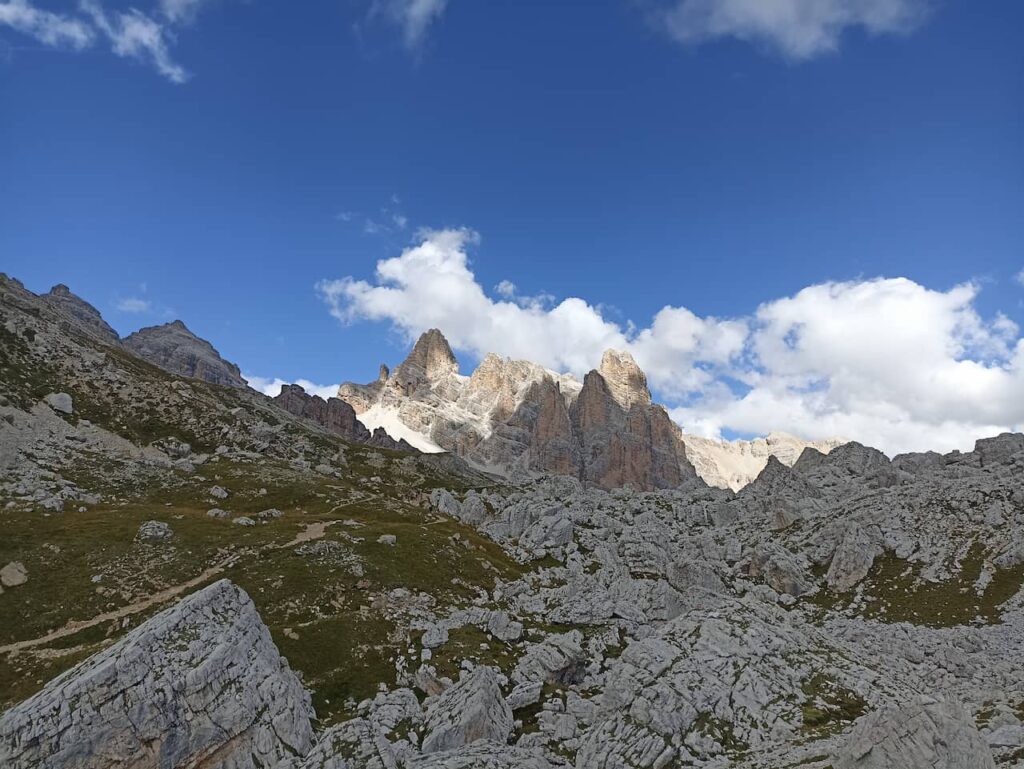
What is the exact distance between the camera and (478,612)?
177 ft

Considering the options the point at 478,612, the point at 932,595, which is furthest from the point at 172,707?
the point at 932,595

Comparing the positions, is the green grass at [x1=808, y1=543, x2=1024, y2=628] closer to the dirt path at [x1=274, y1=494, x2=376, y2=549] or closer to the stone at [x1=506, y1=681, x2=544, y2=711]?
the stone at [x1=506, y1=681, x2=544, y2=711]

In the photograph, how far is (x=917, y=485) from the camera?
296 ft

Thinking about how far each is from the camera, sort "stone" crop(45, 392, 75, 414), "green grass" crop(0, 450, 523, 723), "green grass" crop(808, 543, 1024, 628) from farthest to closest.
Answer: "stone" crop(45, 392, 75, 414), "green grass" crop(808, 543, 1024, 628), "green grass" crop(0, 450, 523, 723)

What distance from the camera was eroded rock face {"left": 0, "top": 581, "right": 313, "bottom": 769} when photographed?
88.1ft

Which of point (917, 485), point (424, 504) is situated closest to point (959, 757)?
point (917, 485)

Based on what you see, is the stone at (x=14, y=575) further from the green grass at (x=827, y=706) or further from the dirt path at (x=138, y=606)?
the green grass at (x=827, y=706)

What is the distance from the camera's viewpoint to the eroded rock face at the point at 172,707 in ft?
88.1

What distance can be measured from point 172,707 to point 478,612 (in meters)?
28.9

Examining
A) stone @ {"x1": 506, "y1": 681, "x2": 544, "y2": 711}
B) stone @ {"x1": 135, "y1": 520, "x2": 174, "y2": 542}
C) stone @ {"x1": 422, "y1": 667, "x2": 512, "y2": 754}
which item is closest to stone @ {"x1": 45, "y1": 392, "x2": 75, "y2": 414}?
stone @ {"x1": 135, "y1": 520, "x2": 174, "y2": 542}

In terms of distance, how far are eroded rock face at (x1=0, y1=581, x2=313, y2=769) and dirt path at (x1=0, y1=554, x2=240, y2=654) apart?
58.6 ft

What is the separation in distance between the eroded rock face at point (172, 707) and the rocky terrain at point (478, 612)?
13cm

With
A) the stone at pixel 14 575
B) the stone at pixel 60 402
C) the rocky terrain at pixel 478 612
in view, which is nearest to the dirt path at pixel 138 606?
the rocky terrain at pixel 478 612

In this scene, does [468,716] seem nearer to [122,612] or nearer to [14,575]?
[122,612]
